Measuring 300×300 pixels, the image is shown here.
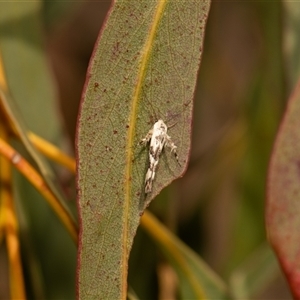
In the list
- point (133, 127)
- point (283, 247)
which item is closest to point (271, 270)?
point (283, 247)

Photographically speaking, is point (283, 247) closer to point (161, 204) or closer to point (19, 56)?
point (161, 204)

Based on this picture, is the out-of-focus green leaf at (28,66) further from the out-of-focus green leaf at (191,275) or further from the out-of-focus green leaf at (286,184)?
the out-of-focus green leaf at (286,184)

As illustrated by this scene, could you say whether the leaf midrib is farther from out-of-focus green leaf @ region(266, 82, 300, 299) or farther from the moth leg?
out-of-focus green leaf @ region(266, 82, 300, 299)

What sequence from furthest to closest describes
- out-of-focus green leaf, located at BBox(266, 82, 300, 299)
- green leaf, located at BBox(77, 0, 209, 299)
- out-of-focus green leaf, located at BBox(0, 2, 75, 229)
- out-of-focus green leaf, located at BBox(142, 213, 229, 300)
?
1. out-of-focus green leaf, located at BBox(0, 2, 75, 229)
2. out-of-focus green leaf, located at BBox(142, 213, 229, 300)
3. out-of-focus green leaf, located at BBox(266, 82, 300, 299)
4. green leaf, located at BBox(77, 0, 209, 299)

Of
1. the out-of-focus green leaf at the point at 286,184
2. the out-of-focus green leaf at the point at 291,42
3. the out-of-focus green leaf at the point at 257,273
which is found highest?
the out-of-focus green leaf at the point at 291,42

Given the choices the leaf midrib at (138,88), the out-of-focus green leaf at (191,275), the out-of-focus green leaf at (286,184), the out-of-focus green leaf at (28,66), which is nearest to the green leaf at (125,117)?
the leaf midrib at (138,88)

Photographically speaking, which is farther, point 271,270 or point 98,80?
point 271,270

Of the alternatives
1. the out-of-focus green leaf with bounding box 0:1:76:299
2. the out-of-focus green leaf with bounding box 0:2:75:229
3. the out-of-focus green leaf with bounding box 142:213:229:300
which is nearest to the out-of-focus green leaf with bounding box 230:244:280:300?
the out-of-focus green leaf with bounding box 142:213:229:300
